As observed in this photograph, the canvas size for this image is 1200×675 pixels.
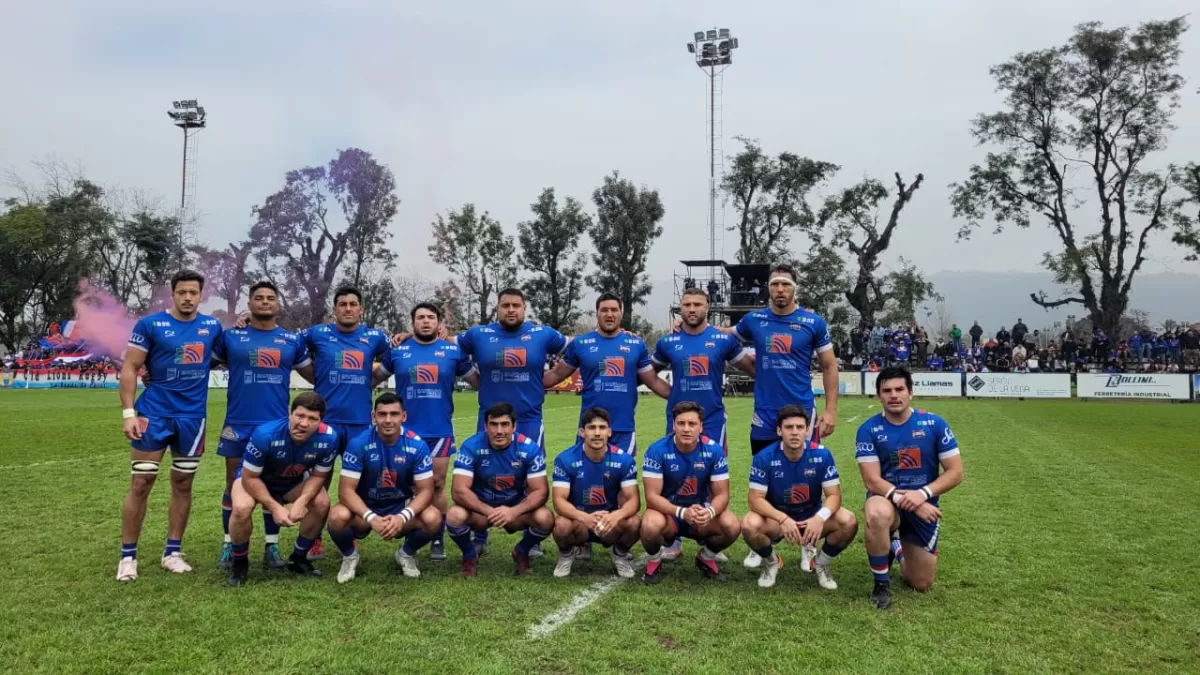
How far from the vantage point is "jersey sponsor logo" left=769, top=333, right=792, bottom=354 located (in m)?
6.00

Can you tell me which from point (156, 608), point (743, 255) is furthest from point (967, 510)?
point (743, 255)

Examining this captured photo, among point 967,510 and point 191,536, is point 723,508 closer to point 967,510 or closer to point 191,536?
point 967,510

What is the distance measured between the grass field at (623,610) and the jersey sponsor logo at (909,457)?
0.85 m

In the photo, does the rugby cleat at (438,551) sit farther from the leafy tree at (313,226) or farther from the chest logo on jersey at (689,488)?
the leafy tree at (313,226)

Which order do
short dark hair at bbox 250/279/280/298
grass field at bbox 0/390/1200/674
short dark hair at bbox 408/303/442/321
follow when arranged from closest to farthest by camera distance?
grass field at bbox 0/390/1200/674 → short dark hair at bbox 250/279/280/298 → short dark hair at bbox 408/303/442/321

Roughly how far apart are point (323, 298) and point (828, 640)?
42.8 m

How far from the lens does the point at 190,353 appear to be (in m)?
5.68

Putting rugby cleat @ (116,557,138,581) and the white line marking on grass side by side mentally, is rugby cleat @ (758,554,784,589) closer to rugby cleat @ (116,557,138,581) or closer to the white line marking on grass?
the white line marking on grass

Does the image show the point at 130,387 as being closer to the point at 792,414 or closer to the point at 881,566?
the point at 792,414

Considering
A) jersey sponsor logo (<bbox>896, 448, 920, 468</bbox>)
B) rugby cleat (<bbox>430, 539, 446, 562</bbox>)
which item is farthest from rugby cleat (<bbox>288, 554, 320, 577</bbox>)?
jersey sponsor logo (<bbox>896, 448, 920, 468</bbox>)

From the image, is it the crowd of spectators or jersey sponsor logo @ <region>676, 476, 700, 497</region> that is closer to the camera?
jersey sponsor logo @ <region>676, 476, 700, 497</region>

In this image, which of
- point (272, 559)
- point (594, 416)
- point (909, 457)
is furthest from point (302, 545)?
point (909, 457)

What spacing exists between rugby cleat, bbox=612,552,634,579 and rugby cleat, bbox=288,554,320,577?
217cm

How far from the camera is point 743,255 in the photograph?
42.7m
